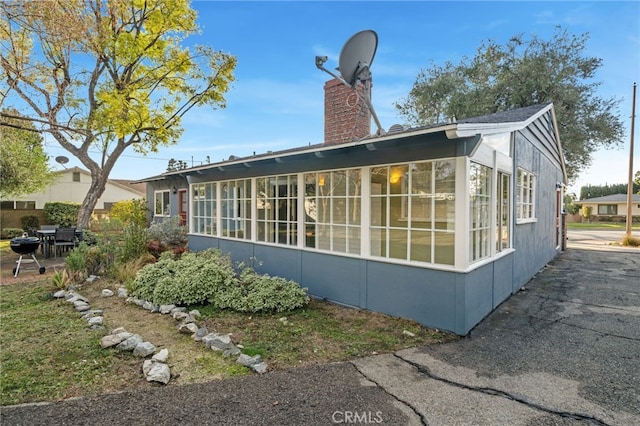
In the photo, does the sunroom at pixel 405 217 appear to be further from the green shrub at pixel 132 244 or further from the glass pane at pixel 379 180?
the green shrub at pixel 132 244

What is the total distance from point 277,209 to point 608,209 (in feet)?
162

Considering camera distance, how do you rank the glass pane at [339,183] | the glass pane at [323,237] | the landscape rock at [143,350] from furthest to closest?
the glass pane at [323,237] < the glass pane at [339,183] < the landscape rock at [143,350]

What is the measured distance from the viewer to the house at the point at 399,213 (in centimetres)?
446

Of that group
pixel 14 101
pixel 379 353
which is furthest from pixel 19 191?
pixel 379 353

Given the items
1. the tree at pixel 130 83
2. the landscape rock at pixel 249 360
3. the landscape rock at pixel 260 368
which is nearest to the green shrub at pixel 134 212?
the tree at pixel 130 83

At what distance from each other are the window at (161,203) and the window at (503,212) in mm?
12012

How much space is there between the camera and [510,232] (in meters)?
6.28

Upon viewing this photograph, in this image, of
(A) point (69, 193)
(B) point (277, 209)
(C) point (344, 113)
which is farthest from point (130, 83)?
(A) point (69, 193)

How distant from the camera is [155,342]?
13.6 ft

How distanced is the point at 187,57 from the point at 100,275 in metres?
10.8

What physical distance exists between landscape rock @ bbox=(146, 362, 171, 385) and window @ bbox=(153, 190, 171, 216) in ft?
37.3
